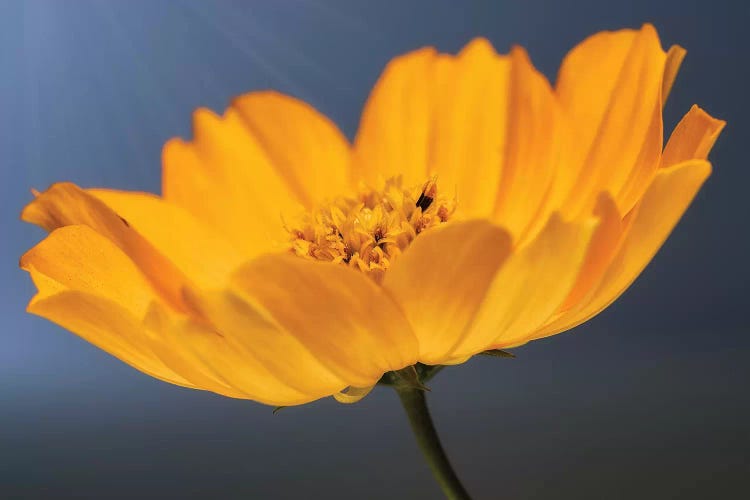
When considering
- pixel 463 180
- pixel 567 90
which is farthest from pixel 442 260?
pixel 463 180

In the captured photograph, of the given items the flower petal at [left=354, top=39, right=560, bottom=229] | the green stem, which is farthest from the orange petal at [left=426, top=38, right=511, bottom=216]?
the green stem

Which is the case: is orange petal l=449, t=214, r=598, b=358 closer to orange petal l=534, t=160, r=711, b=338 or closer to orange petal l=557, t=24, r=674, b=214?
orange petal l=534, t=160, r=711, b=338

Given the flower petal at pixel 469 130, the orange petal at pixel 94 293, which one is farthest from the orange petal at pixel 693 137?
the orange petal at pixel 94 293

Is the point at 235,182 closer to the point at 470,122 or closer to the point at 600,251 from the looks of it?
the point at 470,122

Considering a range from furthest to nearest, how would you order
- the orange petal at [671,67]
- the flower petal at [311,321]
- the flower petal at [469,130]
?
the flower petal at [469,130], the orange petal at [671,67], the flower petal at [311,321]

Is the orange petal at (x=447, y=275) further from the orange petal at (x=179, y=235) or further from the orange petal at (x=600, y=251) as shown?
the orange petal at (x=179, y=235)

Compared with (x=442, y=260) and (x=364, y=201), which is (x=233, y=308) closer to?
(x=442, y=260)
